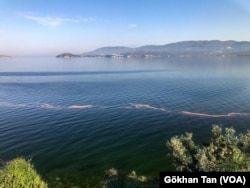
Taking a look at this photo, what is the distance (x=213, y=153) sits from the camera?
46500 millimetres

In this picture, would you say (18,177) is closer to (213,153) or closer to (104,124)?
(213,153)

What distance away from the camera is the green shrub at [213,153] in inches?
1687

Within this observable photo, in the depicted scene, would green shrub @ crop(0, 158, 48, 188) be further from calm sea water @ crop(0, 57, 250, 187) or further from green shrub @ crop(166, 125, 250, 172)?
green shrub @ crop(166, 125, 250, 172)

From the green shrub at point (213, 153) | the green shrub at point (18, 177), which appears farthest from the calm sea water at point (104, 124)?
the green shrub at point (18, 177)

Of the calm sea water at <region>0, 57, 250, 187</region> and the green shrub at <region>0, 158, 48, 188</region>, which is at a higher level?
the green shrub at <region>0, 158, 48, 188</region>

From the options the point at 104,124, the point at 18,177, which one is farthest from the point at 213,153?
the point at 104,124

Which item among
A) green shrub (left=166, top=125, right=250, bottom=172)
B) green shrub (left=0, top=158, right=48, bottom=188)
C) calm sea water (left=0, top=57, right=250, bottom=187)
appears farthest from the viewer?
calm sea water (left=0, top=57, right=250, bottom=187)

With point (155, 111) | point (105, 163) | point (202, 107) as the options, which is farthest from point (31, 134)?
point (202, 107)

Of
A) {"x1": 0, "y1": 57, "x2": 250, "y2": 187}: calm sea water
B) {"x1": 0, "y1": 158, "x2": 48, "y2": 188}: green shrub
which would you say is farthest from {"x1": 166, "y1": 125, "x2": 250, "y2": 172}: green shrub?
{"x1": 0, "y1": 158, "x2": 48, "y2": 188}: green shrub

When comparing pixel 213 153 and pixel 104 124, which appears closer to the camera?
pixel 213 153

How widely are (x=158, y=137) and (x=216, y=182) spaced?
54778mm

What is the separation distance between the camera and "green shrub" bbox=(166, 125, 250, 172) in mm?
42844

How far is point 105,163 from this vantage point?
210 ft

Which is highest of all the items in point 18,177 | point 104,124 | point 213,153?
point 18,177
